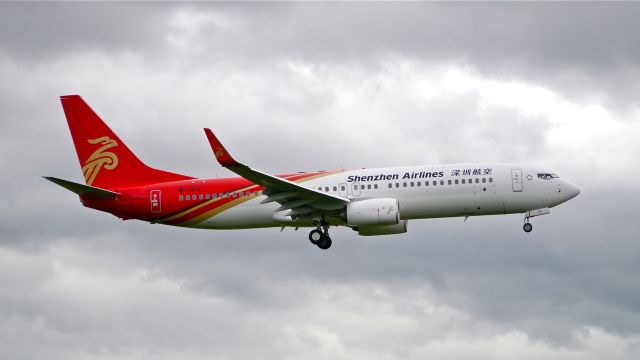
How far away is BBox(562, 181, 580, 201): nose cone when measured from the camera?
214ft

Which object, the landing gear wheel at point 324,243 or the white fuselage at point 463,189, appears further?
the landing gear wheel at point 324,243

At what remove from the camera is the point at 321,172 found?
6800 centimetres

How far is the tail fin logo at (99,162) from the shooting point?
237ft

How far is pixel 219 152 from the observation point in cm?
5838

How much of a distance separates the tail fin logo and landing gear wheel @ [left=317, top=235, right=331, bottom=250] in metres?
15.6

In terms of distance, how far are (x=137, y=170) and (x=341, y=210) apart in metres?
14.9

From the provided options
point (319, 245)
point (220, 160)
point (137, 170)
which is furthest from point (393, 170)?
point (137, 170)

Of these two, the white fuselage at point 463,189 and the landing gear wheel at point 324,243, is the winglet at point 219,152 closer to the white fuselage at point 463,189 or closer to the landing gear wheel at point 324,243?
the white fuselage at point 463,189

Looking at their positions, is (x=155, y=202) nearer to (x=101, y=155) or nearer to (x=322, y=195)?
(x=101, y=155)

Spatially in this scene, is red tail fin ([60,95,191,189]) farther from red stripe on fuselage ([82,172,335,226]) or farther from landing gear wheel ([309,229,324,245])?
landing gear wheel ([309,229,324,245])

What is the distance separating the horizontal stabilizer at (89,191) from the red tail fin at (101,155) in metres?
2.65

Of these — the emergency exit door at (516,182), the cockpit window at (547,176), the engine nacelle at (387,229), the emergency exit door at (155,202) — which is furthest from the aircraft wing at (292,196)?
the cockpit window at (547,176)

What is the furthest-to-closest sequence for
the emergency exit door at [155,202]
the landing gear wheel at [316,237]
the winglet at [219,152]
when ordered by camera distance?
the emergency exit door at [155,202], the landing gear wheel at [316,237], the winglet at [219,152]

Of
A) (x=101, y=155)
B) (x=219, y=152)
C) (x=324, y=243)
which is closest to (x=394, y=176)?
(x=324, y=243)
